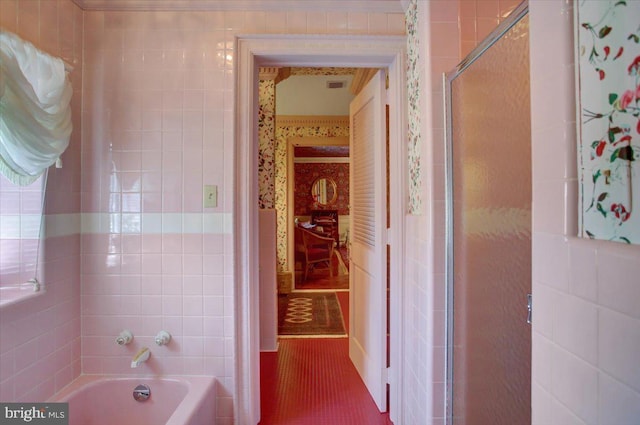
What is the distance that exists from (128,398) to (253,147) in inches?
60.8

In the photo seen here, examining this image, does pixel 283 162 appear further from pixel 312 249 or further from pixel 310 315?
pixel 310 315

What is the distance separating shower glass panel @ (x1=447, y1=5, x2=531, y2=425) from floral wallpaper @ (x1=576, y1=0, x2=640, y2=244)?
283 mm

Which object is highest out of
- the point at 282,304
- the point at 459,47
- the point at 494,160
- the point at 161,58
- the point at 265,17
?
the point at 265,17

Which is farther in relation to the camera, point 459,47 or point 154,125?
point 154,125

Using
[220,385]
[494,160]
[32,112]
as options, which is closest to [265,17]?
[32,112]

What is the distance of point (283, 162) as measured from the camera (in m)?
4.74

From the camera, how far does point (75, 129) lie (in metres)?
1.58

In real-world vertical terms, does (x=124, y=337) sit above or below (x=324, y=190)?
below

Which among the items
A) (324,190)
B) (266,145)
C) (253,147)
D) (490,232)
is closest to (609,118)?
(490,232)

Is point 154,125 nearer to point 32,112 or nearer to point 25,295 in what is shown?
point 32,112

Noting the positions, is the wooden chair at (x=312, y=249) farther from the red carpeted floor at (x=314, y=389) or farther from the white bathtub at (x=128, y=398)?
the white bathtub at (x=128, y=398)

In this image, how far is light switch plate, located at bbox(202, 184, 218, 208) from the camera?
1614 millimetres

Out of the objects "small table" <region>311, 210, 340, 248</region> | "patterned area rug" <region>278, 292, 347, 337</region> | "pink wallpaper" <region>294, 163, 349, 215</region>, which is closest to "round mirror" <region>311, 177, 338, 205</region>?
"pink wallpaper" <region>294, 163, 349, 215</region>

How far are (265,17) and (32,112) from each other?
3.90 ft
